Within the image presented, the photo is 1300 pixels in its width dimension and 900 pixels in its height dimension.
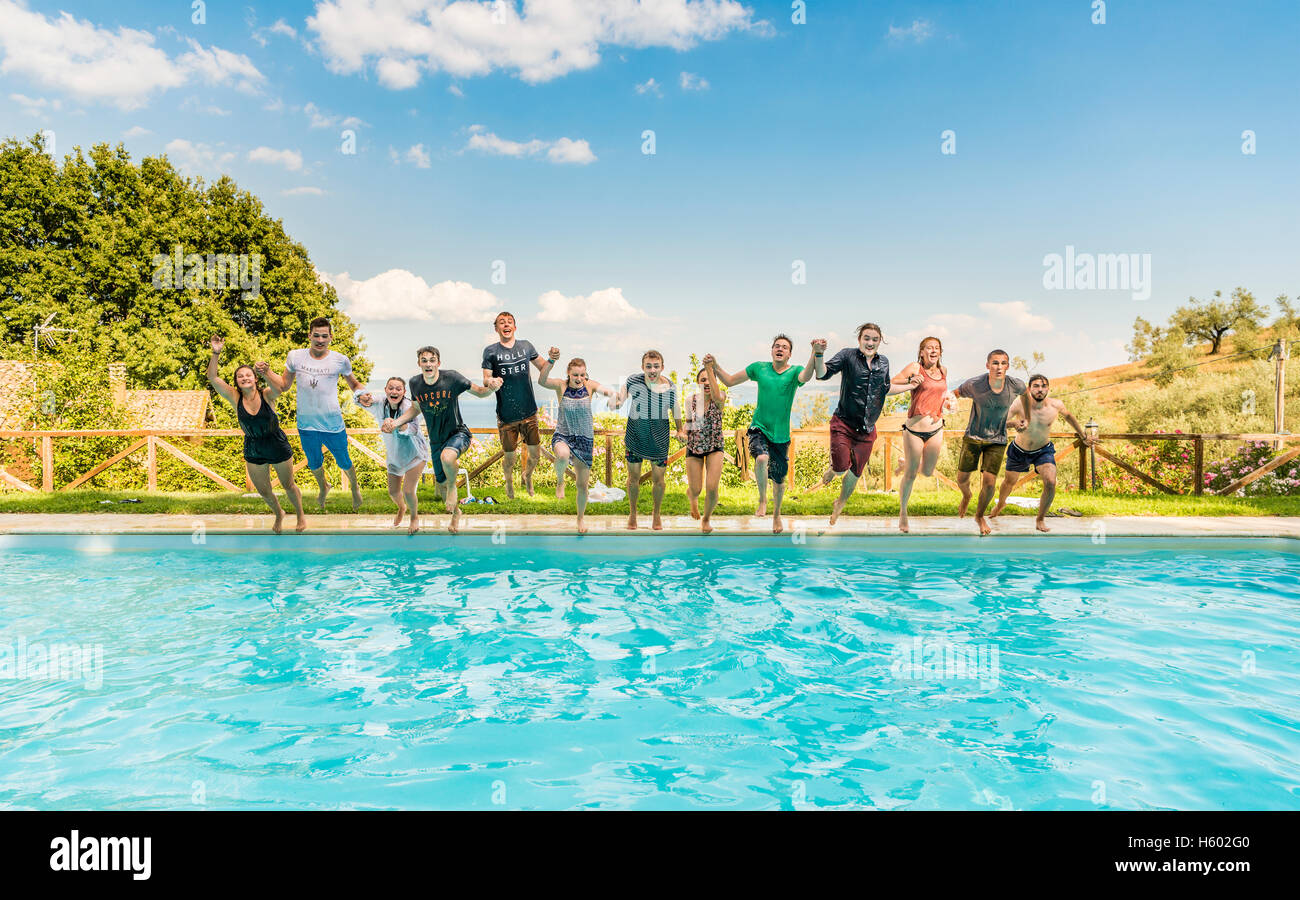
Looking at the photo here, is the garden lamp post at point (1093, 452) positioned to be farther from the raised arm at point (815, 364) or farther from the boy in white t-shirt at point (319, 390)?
the boy in white t-shirt at point (319, 390)

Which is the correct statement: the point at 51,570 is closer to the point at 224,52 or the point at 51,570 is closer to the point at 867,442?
the point at 867,442

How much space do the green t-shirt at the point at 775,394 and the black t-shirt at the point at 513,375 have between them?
112 inches

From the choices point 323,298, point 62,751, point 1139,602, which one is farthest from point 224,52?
point 1139,602

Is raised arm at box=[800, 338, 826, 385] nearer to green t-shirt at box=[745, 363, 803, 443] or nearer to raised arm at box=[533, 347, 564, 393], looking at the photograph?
green t-shirt at box=[745, 363, 803, 443]

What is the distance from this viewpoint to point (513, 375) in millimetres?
9164

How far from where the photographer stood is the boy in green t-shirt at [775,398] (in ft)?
27.2

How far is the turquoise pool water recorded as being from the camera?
365cm

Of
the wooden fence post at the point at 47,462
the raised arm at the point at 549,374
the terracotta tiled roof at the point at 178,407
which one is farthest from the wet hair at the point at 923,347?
the terracotta tiled roof at the point at 178,407

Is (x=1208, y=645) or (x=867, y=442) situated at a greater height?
(x=867, y=442)

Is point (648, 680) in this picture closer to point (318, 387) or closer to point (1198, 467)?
point (318, 387)

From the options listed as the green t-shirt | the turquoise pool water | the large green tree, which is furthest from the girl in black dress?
the large green tree

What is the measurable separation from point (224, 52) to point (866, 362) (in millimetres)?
29589

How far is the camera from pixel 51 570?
7688mm

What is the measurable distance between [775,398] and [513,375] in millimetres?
3352
